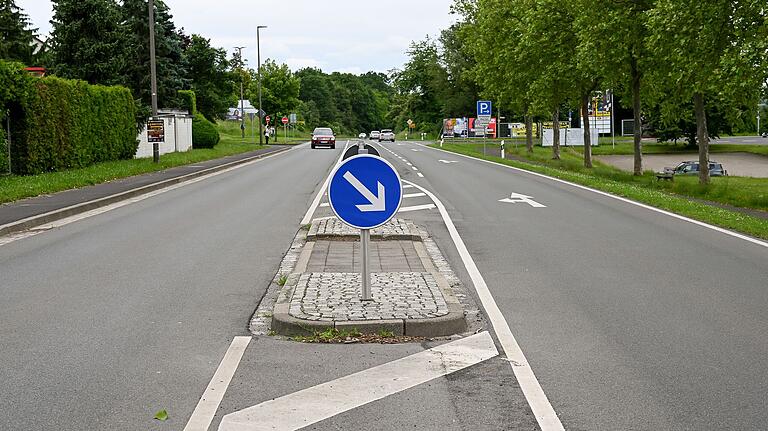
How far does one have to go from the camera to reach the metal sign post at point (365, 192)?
7.34 m

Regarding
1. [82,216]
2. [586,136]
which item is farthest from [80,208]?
[586,136]

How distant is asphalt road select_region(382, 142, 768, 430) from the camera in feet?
17.0

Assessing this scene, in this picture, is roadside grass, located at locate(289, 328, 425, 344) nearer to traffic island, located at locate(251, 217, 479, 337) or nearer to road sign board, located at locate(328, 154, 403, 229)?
traffic island, located at locate(251, 217, 479, 337)

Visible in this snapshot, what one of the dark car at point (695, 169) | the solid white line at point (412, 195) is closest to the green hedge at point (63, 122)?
the solid white line at point (412, 195)

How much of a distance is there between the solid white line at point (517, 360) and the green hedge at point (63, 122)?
59.6ft

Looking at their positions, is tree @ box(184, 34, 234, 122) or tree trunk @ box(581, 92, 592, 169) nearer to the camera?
tree trunk @ box(581, 92, 592, 169)

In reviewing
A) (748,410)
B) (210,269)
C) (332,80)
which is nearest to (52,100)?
(210,269)

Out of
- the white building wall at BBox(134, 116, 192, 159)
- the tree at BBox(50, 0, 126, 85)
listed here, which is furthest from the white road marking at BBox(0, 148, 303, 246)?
the tree at BBox(50, 0, 126, 85)

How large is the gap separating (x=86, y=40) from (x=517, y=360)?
39498 mm

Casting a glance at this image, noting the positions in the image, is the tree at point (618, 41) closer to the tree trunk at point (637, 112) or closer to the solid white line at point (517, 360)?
the tree trunk at point (637, 112)

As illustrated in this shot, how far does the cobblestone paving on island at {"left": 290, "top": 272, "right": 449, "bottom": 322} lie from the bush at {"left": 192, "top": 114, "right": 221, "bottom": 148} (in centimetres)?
4455

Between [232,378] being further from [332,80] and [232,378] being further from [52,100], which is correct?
[332,80]

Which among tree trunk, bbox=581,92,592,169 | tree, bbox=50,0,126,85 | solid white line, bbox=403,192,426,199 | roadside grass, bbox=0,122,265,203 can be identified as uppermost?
tree, bbox=50,0,126,85

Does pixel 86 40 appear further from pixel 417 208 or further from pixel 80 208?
pixel 417 208
